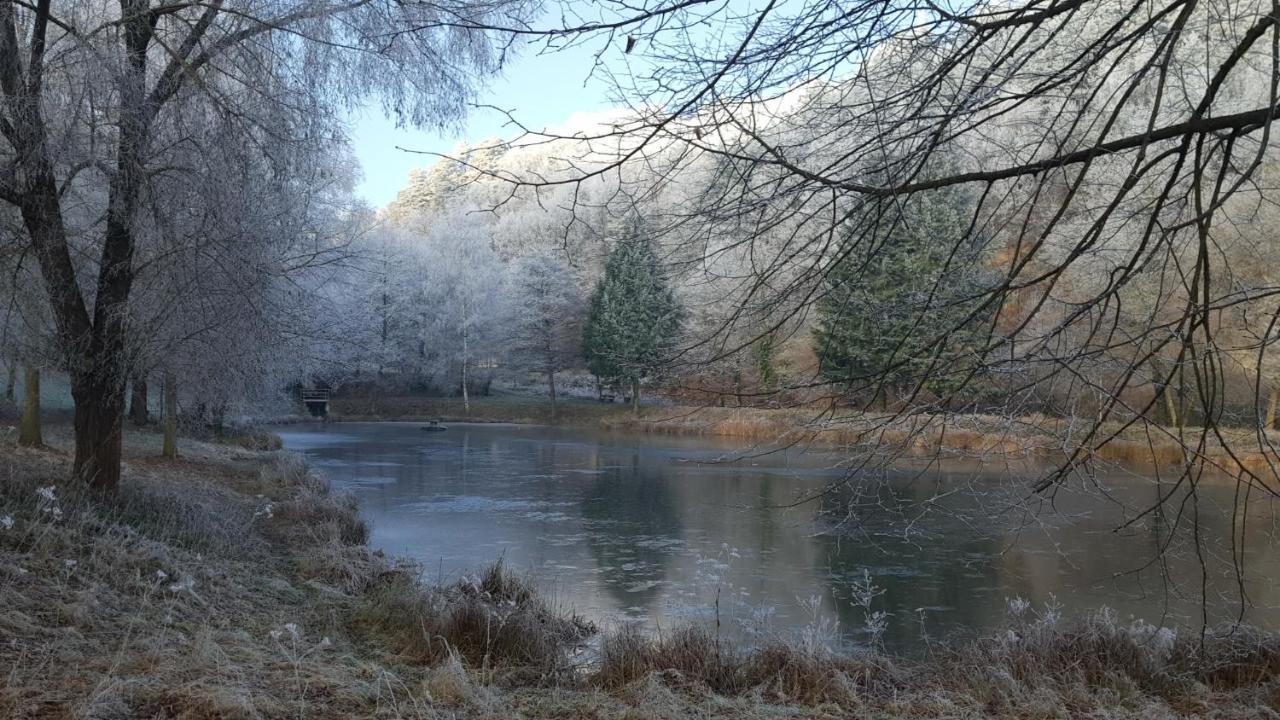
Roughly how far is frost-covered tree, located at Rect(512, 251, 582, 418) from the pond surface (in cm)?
2034

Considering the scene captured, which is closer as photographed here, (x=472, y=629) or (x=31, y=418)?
(x=472, y=629)

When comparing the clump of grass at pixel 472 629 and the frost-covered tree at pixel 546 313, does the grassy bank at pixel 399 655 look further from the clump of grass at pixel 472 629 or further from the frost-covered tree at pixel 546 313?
the frost-covered tree at pixel 546 313

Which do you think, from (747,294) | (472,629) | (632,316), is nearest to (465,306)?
(632,316)

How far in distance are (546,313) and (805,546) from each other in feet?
96.7

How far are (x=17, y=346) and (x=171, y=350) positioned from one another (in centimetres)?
277

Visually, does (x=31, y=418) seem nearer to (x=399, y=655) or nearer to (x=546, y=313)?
(x=399, y=655)

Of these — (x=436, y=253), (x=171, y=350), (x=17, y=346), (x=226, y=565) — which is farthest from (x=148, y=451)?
(x=436, y=253)

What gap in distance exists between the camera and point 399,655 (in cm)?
513

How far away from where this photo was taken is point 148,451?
583 inches

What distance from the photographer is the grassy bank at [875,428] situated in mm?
3018

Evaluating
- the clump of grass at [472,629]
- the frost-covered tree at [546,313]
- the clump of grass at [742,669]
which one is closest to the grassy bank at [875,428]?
the clump of grass at [742,669]

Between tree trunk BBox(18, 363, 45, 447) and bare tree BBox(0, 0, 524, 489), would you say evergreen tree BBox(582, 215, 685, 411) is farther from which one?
tree trunk BBox(18, 363, 45, 447)

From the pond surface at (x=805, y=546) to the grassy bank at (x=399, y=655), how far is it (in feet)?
2.09

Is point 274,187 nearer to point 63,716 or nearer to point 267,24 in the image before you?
point 267,24
